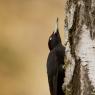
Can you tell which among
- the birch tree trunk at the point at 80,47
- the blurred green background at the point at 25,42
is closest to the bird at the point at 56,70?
the birch tree trunk at the point at 80,47

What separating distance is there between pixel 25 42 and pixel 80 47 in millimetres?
5685

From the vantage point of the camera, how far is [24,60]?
27.8ft

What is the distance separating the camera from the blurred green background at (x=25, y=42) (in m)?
7.99

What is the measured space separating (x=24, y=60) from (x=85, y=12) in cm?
529

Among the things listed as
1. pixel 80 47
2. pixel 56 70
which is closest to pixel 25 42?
pixel 56 70

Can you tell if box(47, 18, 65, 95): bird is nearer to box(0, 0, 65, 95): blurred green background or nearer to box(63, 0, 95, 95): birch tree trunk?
box(63, 0, 95, 95): birch tree trunk

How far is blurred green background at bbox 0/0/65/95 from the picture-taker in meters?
7.99

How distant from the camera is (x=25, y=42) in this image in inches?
349

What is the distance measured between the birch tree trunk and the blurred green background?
13.9ft

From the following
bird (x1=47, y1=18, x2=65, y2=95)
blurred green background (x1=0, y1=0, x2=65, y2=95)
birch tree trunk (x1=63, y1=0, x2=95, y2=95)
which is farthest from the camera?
blurred green background (x1=0, y1=0, x2=65, y2=95)

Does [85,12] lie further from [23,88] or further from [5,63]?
[5,63]

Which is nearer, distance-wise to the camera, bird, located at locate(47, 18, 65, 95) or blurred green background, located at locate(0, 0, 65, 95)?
bird, located at locate(47, 18, 65, 95)

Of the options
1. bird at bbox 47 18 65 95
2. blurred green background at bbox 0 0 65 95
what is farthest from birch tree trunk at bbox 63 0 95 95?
blurred green background at bbox 0 0 65 95

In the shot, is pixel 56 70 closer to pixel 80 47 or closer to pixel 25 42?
pixel 80 47
